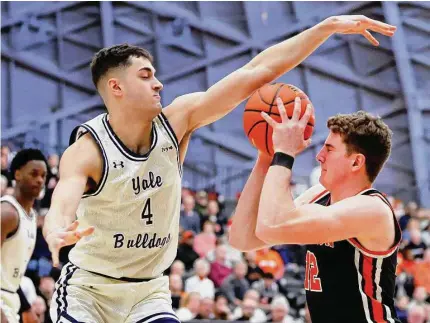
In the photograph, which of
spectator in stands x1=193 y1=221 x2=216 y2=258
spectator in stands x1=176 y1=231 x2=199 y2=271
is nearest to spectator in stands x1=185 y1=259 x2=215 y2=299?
spectator in stands x1=176 y1=231 x2=199 y2=271

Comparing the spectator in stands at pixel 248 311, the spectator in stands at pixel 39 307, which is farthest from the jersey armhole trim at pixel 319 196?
the spectator in stands at pixel 248 311

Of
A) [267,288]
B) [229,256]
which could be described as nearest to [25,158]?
[267,288]

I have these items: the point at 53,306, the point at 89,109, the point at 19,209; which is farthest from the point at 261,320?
the point at 89,109

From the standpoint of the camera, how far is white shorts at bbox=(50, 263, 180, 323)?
415cm

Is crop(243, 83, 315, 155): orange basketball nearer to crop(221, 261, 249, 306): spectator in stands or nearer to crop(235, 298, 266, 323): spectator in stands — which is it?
crop(235, 298, 266, 323): spectator in stands

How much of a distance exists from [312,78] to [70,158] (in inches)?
569

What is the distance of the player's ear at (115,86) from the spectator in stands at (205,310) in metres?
5.77

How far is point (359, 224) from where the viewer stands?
12.1ft

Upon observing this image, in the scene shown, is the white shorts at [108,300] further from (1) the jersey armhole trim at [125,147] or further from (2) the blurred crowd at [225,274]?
(2) the blurred crowd at [225,274]

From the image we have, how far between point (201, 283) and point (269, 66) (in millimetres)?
6516

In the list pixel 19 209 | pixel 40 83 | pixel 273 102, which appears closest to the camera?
pixel 273 102

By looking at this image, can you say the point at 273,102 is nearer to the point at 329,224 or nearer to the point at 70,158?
the point at 329,224

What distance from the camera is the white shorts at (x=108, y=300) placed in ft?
13.6

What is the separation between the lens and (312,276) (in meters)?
3.95
